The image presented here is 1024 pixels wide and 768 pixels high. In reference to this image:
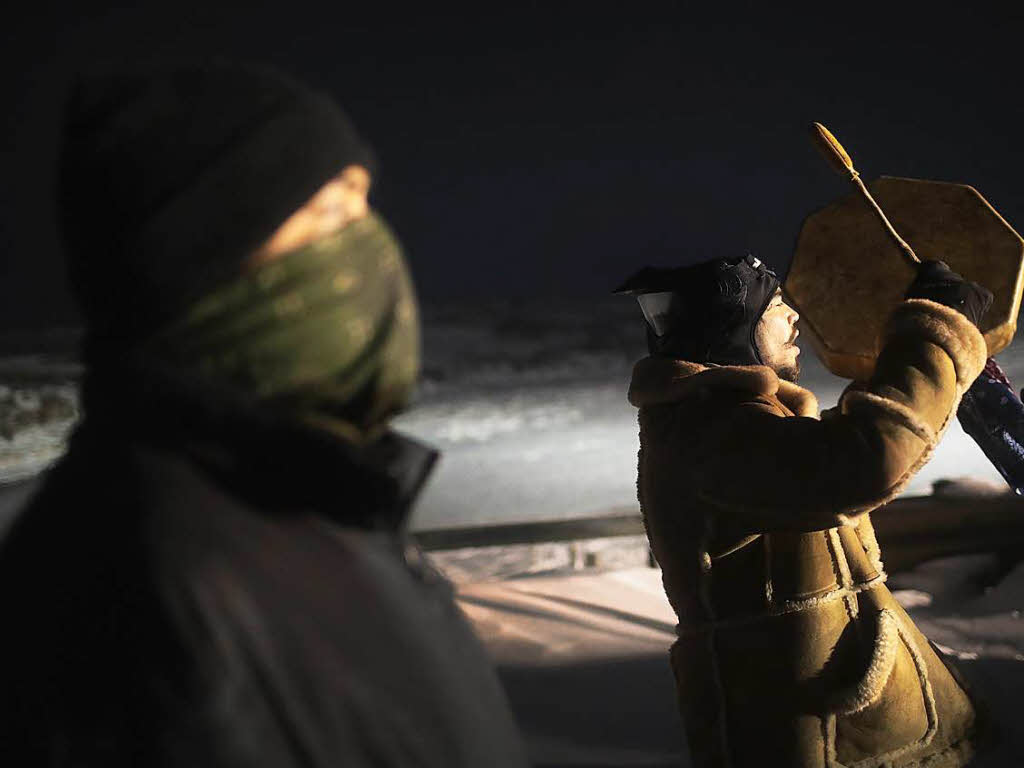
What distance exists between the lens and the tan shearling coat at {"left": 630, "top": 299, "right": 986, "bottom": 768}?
5.26 ft

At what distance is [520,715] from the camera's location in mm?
3072

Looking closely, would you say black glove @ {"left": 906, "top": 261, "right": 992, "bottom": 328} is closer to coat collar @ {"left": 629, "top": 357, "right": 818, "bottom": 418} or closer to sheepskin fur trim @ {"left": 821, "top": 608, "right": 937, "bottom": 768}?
coat collar @ {"left": 629, "top": 357, "right": 818, "bottom": 418}

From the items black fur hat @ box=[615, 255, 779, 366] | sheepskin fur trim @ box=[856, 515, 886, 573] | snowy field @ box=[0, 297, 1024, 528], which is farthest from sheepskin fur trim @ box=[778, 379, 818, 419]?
snowy field @ box=[0, 297, 1024, 528]

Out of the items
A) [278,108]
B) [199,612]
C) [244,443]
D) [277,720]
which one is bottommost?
[277,720]

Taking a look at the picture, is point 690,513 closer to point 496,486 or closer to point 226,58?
point 226,58

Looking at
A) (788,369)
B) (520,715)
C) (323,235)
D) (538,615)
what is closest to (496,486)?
(538,615)

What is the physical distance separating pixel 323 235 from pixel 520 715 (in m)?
2.65

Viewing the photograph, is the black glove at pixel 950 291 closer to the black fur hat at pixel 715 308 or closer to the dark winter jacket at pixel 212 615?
the black fur hat at pixel 715 308

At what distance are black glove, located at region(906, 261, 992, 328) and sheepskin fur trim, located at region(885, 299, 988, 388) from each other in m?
0.03

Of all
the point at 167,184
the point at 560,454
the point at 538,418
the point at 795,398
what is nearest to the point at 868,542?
the point at 795,398

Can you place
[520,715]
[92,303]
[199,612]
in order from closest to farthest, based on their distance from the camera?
[199,612]
[92,303]
[520,715]

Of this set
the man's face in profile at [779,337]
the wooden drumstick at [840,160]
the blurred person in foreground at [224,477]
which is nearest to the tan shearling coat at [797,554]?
the man's face in profile at [779,337]

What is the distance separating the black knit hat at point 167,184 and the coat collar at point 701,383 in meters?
1.20

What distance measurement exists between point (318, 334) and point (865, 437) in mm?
1176
